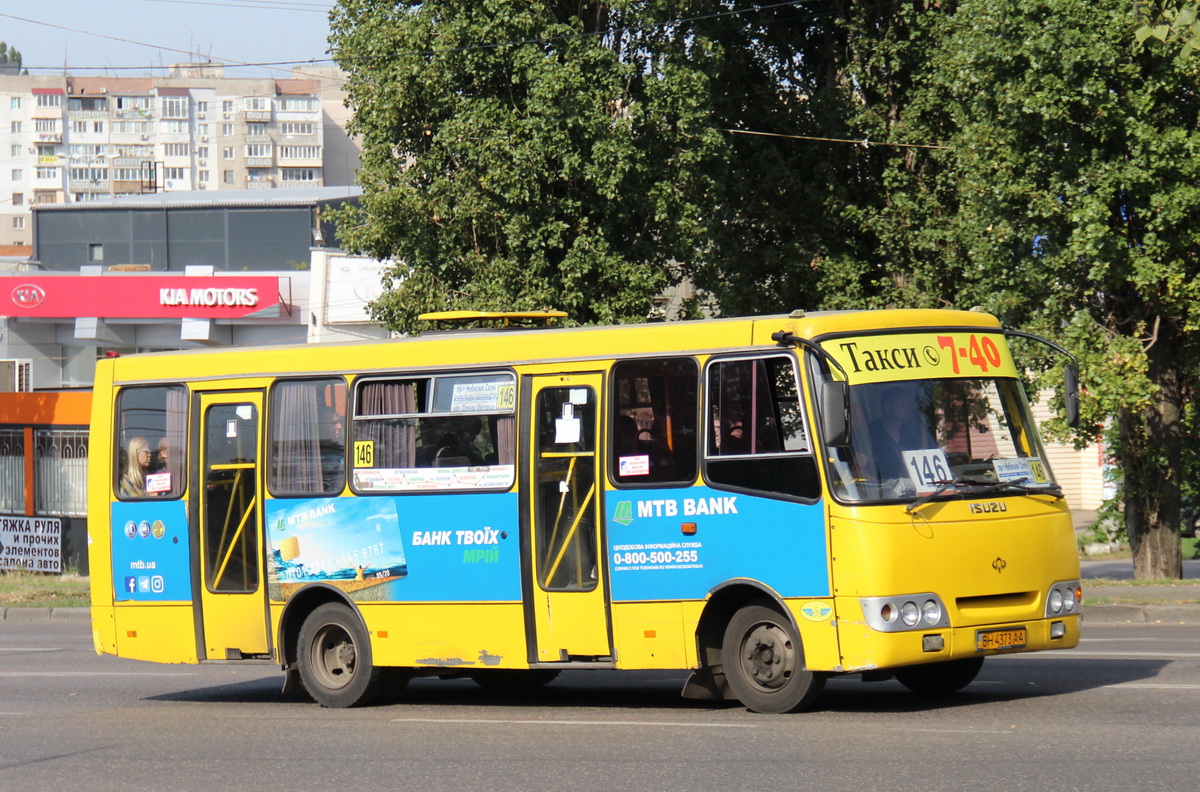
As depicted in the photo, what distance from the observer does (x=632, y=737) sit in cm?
945

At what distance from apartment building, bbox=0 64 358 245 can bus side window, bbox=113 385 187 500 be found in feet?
436

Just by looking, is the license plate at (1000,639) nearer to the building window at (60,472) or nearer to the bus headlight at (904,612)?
the bus headlight at (904,612)

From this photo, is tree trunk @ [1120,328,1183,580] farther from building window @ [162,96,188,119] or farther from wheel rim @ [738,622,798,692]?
building window @ [162,96,188,119]

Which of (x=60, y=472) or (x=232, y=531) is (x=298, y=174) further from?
(x=232, y=531)

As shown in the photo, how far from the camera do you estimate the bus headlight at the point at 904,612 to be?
30.8 feet

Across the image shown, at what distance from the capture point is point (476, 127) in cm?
2391

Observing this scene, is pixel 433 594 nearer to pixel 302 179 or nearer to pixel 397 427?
pixel 397 427

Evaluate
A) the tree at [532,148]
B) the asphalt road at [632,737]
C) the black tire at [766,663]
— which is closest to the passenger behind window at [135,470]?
the asphalt road at [632,737]

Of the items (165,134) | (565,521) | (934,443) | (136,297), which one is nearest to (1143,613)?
(934,443)

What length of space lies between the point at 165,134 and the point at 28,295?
4038 inches

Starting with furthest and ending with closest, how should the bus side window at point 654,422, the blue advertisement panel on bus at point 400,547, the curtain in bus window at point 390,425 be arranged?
the curtain in bus window at point 390,425 → the blue advertisement panel on bus at point 400,547 → the bus side window at point 654,422

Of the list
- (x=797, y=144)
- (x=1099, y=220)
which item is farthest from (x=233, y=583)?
(x=797, y=144)

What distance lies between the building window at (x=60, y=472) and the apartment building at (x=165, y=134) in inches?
4648

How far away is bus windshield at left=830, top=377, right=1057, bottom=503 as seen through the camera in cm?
967
